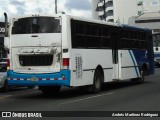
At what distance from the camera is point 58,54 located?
17.5m

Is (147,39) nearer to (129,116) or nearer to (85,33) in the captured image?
(85,33)

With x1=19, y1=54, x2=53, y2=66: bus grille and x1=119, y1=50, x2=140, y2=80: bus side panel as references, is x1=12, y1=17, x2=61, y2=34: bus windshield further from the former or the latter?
x1=119, y1=50, x2=140, y2=80: bus side panel

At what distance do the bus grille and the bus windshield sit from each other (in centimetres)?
Answer: 98

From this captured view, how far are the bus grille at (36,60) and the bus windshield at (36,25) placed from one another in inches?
38.4

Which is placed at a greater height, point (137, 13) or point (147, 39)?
point (137, 13)

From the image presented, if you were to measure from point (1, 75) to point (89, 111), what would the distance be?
968 centimetres

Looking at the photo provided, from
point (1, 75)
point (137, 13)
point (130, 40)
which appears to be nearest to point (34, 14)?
point (1, 75)

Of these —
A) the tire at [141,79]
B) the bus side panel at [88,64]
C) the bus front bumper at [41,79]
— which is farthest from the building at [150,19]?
the bus front bumper at [41,79]

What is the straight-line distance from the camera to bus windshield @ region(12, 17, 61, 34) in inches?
701

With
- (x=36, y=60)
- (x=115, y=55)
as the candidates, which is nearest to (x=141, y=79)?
(x=115, y=55)

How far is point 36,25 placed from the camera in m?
18.1

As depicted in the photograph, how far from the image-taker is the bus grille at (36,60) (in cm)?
1773

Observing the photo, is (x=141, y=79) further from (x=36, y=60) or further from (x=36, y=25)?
(x=36, y=25)

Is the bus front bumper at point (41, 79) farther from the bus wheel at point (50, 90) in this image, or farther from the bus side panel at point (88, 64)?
the bus wheel at point (50, 90)
